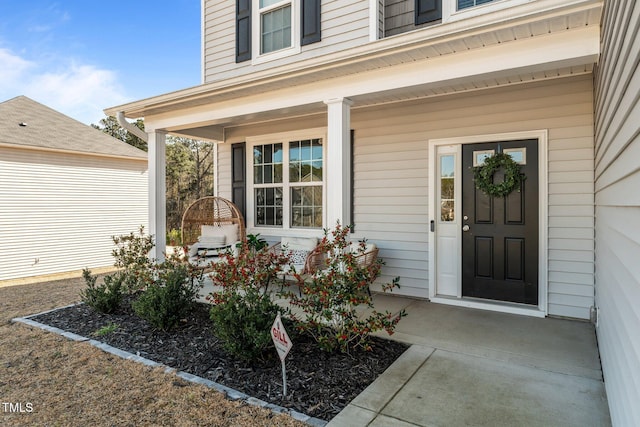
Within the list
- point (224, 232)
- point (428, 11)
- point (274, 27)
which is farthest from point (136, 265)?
point (428, 11)

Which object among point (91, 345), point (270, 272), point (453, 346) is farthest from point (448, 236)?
point (91, 345)

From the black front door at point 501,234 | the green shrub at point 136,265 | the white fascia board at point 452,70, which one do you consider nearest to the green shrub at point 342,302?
the white fascia board at point 452,70

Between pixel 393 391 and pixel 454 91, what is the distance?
10.7 feet

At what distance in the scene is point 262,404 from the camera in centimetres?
236

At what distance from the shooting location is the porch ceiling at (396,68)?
270 centimetres

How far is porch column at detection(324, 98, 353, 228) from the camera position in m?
3.69

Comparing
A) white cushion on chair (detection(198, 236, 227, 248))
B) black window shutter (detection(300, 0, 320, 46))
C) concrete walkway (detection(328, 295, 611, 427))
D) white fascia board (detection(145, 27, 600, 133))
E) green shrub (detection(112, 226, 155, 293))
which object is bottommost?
concrete walkway (detection(328, 295, 611, 427))

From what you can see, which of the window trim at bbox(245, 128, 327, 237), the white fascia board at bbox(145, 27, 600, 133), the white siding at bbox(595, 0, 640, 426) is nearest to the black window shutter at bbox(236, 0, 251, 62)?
the window trim at bbox(245, 128, 327, 237)

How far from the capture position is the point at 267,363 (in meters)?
2.91

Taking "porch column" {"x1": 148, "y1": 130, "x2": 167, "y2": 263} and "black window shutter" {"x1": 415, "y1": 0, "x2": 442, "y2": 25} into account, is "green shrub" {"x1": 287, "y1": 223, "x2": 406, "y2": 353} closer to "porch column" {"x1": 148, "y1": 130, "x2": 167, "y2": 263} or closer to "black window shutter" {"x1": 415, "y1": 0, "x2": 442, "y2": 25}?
"black window shutter" {"x1": 415, "y1": 0, "x2": 442, "y2": 25}

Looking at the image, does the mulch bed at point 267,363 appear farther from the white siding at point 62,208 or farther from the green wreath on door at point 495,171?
the white siding at point 62,208

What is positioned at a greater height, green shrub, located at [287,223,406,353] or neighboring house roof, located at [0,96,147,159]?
neighboring house roof, located at [0,96,147,159]

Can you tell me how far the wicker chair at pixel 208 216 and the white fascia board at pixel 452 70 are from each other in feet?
6.81

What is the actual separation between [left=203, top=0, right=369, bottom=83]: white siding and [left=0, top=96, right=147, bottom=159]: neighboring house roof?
3420 millimetres
